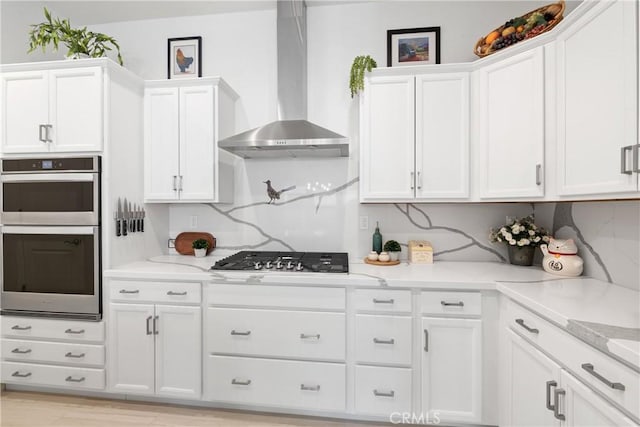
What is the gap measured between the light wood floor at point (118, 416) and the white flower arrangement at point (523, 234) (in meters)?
1.61


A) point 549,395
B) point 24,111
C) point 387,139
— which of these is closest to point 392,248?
point 387,139

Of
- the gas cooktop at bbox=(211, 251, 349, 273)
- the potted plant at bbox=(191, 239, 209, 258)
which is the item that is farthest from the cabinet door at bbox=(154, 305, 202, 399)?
the potted plant at bbox=(191, 239, 209, 258)

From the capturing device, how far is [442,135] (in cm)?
217

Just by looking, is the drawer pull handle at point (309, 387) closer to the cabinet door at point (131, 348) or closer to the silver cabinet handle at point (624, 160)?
the cabinet door at point (131, 348)

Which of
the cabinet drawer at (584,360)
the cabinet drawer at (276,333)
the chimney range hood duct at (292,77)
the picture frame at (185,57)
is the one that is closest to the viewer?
the cabinet drawer at (584,360)

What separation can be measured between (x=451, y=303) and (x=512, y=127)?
1.18m

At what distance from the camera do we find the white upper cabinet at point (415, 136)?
2.15 meters

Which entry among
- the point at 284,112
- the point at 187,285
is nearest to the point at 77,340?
the point at 187,285

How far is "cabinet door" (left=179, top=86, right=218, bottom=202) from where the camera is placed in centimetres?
239

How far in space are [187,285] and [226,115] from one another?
140 cm

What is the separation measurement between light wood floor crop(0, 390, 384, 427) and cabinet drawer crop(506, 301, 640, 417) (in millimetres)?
1202

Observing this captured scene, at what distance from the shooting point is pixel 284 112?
94.1 inches

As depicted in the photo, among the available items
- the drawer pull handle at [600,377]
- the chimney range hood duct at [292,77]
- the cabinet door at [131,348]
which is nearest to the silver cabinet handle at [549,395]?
the drawer pull handle at [600,377]

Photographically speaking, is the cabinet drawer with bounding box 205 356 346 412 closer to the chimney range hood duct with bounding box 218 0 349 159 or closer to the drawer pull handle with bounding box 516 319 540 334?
the drawer pull handle with bounding box 516 319 540 334
